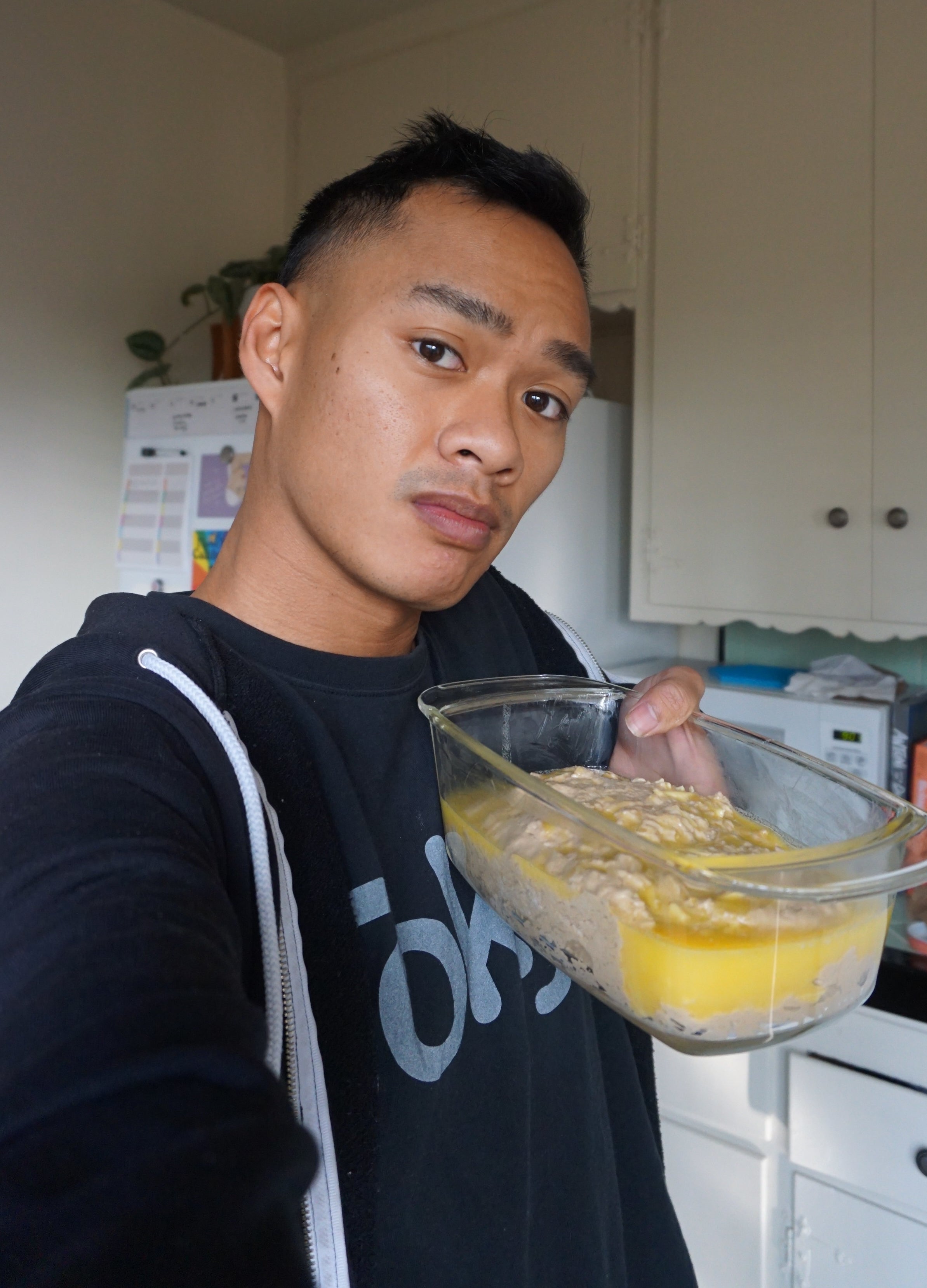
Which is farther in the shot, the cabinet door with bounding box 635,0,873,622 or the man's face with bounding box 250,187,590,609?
the cabinet door with bounding box 635,0,873,622

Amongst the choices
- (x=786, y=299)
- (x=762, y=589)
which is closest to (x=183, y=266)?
(x=786, y=299)

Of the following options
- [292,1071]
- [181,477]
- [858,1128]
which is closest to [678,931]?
[292,1071]

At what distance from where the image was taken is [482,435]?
613 mm

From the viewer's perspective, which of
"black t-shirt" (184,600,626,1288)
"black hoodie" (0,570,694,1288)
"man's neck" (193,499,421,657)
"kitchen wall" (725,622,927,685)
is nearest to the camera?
"black hoodie" (0,570,694,1288)

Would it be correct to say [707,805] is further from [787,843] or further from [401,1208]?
[401,1208]

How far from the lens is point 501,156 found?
2.20 feet

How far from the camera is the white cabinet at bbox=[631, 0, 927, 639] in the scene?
5.03 ft

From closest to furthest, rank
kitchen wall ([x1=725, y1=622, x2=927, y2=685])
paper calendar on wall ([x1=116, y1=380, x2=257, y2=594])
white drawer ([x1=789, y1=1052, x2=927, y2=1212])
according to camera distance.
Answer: white drawer ([x1=789, y1=1052, x2=927, y2=1212]), kitchen wall ([x1=725, y1=622, x2=927, y2=685]), paper calendar on wall ([x1=116, y1=380, x2=257, y2=594])

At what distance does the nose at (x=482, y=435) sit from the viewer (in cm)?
61

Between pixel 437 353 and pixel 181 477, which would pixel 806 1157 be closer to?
pixel 437 353

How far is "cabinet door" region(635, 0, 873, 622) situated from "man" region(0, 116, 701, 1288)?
40.5 inches

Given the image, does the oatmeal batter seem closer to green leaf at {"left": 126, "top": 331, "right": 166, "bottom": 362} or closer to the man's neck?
the man's neck

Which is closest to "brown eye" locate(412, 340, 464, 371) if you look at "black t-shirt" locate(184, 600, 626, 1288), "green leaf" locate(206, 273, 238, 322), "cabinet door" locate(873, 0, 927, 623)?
"black t-shirt" locate(184, 600, 626, 1288)

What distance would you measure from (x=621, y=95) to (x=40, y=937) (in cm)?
203
